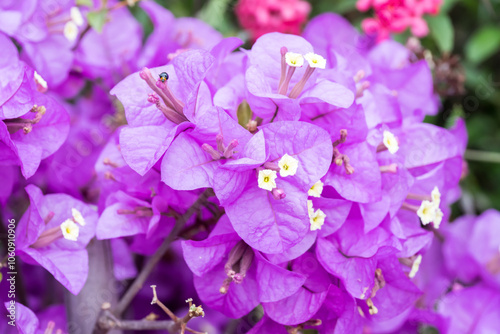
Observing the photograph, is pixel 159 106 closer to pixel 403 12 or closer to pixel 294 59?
pixel 294 59

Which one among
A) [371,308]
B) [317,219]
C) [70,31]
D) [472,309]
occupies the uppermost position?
[70,31]

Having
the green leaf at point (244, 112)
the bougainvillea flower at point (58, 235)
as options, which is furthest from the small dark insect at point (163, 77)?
the bougainvillea flower at point (58, 235)

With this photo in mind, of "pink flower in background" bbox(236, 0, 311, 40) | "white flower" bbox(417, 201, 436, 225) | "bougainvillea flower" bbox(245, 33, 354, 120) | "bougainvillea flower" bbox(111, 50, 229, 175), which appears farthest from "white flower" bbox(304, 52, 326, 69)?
"pink flower in background" bbox(236, 0, 311, 40)

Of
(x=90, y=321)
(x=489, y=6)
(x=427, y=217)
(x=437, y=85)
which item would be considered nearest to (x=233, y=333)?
(x=90, y=321)

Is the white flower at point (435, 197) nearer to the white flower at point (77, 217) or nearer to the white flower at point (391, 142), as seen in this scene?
the white flower at point (391, 142)

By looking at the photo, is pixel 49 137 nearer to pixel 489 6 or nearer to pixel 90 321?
pixel 90 321

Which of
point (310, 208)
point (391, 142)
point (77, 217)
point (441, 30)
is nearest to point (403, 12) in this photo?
point (441, 30)
